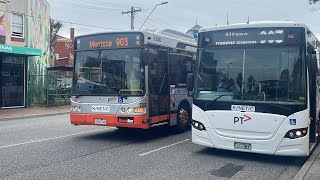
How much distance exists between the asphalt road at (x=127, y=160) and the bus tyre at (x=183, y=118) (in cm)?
48

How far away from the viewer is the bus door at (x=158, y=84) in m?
10.7

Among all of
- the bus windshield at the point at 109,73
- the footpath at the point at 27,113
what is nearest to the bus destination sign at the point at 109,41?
the bus windshield at the point at 109,73

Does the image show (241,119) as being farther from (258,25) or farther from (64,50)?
(64,50)

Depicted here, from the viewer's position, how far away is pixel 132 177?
6961mm

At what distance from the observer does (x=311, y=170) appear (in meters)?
7.30

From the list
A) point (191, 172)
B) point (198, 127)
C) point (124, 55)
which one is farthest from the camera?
point (124, 55)

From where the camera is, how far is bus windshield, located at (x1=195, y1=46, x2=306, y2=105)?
805 centimetres

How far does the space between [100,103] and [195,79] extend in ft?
9.83

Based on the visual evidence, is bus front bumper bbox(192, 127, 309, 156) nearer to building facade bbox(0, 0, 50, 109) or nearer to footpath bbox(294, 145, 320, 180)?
footpath bbox(294, 145, 320, 180)

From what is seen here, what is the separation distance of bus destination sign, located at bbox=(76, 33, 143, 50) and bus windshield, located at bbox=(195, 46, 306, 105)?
216 centimetres

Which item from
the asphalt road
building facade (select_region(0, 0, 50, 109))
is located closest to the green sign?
building facade (select_region(0, 0, 50, 109))

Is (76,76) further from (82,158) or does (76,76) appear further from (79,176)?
(79,176)

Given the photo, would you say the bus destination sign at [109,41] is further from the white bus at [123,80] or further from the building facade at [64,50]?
Answer: the building facade at [64,50]

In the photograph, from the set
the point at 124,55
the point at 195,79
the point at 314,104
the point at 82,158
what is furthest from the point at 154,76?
the point at 314,104
